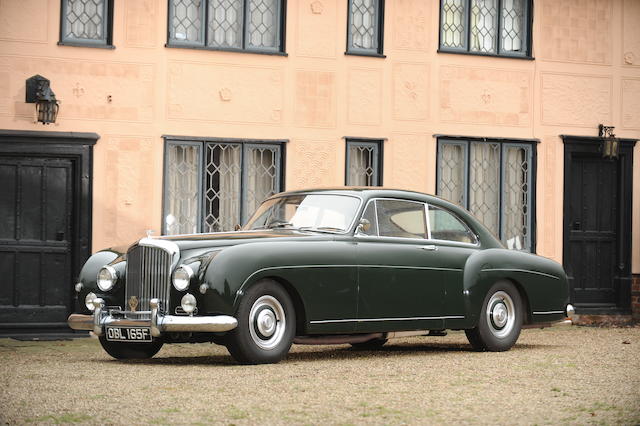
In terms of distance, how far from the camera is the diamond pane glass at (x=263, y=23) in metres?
16.8

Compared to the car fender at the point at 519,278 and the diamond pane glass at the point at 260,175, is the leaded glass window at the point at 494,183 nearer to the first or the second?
the diamond pane glass at the point at 260,175

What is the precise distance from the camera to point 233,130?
54.5 feet

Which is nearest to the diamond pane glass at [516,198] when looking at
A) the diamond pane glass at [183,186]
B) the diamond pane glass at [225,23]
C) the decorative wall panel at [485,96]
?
the decorative wall panel at [485,96]

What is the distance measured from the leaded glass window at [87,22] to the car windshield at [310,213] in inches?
208

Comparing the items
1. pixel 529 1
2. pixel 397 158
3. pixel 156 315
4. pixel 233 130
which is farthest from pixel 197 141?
pixel 156 315

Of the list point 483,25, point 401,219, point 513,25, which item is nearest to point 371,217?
point 401,219

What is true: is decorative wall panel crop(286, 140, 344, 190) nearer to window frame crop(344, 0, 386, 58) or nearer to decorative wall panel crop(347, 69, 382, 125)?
decorative wall panel crop(347, 69, 382, 125)

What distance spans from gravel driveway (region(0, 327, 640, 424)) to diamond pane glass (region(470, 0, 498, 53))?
6540 millimetres

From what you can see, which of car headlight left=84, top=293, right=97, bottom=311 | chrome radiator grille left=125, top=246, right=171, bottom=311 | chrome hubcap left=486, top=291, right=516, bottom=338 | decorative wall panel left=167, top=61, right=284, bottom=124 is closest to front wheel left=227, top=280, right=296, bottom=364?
chrome radiator grille left=125, top=246, right=171, bottom=311

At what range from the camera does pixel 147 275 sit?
10.4 meters

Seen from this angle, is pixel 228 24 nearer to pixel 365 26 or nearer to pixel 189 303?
pixel 365 26

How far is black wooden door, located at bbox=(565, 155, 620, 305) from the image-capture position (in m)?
18.6

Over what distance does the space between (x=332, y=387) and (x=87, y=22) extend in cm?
877

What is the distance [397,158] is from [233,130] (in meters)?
2.41
